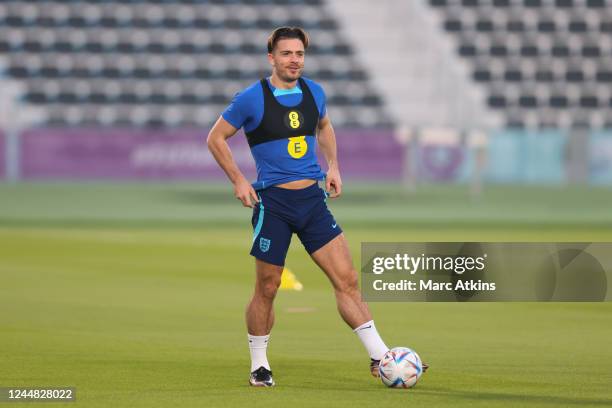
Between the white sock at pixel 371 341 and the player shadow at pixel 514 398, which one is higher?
the white sock at pixel 371 341

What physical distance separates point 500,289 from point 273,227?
4.93ft

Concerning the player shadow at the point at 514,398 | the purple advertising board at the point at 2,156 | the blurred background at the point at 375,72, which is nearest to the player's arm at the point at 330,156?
the player shadow at the point at 514,398

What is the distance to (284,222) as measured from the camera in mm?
8844

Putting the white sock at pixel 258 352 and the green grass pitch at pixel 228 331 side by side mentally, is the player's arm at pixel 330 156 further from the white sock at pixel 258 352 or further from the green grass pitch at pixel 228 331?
the green grass pitch at pixel 228 331

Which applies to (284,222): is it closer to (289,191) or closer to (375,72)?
(289,191)

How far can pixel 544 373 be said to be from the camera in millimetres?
9188

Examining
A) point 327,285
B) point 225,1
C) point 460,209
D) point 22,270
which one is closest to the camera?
point 327,285

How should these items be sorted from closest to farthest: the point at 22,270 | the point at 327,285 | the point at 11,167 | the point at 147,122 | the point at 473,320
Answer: the point at 473,320 < the point at 327,285 < the point at 22,270 < the point at 11,167 < the point at 147,122

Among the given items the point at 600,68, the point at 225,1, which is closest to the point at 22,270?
the point at 225,1

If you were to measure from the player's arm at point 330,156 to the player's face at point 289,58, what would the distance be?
1.71 feet

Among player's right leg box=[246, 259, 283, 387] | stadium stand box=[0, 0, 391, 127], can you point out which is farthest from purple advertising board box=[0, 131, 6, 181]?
player's right leg box=[246, 259, 283, 387]

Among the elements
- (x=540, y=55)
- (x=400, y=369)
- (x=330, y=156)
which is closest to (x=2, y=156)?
(x=540, y=55)

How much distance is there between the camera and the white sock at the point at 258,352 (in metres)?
8.73

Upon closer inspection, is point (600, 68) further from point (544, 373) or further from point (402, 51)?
point (544, 373)
